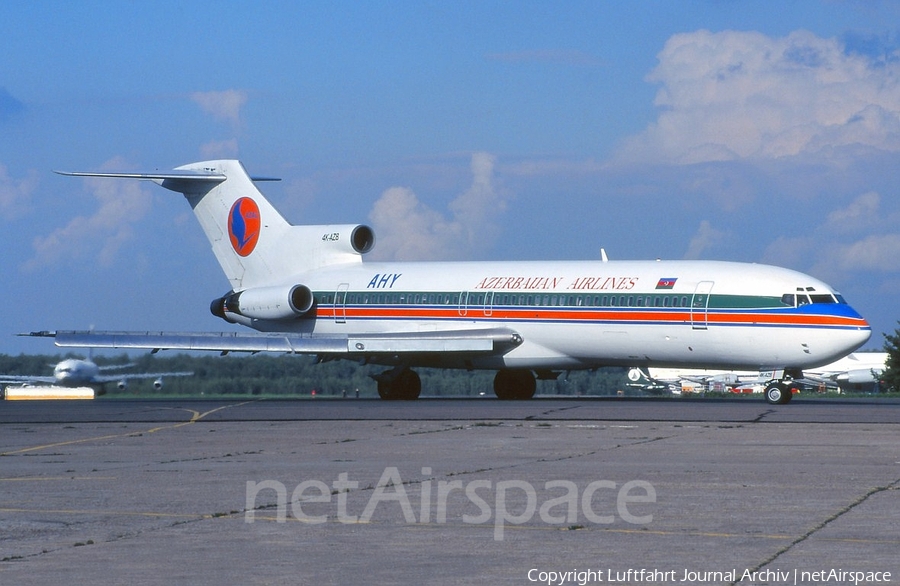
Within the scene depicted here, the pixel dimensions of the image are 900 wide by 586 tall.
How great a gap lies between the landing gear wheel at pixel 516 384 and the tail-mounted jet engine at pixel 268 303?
6.56 m

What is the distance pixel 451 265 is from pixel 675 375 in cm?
4086

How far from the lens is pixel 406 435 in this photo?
21.8 metres

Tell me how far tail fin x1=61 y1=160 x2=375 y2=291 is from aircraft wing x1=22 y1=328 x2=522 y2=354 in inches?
210

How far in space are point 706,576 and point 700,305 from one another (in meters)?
25.1

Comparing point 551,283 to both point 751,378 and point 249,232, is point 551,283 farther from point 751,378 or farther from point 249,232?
point 751,378

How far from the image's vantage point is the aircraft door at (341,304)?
41.4 m

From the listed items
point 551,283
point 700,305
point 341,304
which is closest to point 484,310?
point 551,283

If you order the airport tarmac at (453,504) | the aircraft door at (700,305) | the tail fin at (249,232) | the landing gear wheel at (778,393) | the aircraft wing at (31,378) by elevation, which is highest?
the tail fin at (249,232)

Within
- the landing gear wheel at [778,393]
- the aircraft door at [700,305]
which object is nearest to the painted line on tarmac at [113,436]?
the aircraft door at [700,305]

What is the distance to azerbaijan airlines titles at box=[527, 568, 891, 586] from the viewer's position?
28.3 ft

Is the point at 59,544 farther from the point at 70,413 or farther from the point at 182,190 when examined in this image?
the point at 182,190

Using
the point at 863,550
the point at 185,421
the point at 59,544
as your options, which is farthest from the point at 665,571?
the point at 185,421

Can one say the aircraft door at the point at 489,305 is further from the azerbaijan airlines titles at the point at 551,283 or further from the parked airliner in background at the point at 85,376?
the parked airliner in background at the point at 85,376

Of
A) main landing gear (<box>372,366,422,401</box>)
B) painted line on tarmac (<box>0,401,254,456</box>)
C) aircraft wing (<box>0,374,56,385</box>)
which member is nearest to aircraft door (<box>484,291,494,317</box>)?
main landing gear (<box>372,366,422,401</box>)
